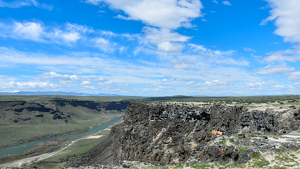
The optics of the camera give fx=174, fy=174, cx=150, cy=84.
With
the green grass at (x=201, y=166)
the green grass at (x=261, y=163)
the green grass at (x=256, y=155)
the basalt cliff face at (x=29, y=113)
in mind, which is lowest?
the basalt cliff face at (x=29, y=113)

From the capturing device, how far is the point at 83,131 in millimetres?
132125

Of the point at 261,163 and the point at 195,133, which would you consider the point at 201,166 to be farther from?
the point at 195,133

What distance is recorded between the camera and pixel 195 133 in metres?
39.2

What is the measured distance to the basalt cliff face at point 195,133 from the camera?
80.2 feet

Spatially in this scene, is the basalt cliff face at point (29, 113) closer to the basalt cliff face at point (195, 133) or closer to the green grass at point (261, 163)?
the basalt cliff face at point (195, 133)

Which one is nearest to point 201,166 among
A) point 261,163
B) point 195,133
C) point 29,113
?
point 261,163

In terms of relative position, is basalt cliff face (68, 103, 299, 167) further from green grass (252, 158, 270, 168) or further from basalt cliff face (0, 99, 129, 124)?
basalt cliff face (0, 99, 129, 124)

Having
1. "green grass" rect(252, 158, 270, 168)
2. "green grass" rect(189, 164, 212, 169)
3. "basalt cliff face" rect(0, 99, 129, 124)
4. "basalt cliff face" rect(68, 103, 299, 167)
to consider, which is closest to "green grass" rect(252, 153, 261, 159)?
"basalt cliff face" rect(68, 103, 299, 167)

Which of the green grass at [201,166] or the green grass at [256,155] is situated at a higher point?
the green grass at [256,155]

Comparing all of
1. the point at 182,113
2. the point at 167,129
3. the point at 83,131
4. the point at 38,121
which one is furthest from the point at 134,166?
the point at 38,121

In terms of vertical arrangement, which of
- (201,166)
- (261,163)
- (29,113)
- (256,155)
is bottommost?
(29,113)

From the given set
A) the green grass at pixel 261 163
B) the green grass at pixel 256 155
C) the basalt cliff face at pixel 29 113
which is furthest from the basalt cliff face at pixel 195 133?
the basalt cliff face at pixel 29 113

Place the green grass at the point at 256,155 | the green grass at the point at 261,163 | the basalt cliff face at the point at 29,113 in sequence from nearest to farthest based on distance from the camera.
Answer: the green grass at the point at 261,163 < the green grass at the point at 256,155 < the basalt cliff face at the point at 29,113

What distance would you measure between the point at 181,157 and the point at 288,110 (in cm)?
2075
